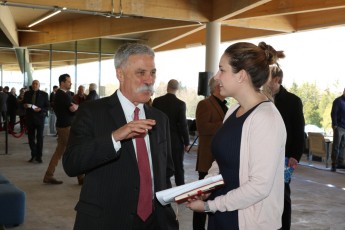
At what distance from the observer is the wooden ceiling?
10.0 meters

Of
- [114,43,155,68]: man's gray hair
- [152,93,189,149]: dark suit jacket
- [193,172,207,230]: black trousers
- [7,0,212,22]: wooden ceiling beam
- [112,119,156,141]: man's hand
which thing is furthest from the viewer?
[7,0,212,22]: wooden ceiling beam

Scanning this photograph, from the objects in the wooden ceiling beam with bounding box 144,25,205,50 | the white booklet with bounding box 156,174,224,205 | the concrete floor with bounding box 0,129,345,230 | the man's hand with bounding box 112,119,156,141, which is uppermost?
the wooden ceiling beam with bounding box 144,25,205,50

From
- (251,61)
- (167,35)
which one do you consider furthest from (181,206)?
(167,35)

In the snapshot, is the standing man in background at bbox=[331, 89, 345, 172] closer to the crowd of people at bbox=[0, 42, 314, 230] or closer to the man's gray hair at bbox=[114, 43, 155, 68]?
the crowd of people at bbox=[0, 42, 314, 230]

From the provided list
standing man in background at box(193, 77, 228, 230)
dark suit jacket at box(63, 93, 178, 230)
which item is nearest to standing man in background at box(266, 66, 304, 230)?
standing man in background at box(193, 77, 228, 230)

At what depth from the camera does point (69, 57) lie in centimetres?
1850

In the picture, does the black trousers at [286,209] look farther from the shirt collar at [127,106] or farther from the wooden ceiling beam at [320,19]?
the wooden ceiling beam at [320,19]

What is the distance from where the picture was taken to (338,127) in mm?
8984

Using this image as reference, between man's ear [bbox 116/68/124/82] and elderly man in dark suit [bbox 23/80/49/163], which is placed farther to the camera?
elderly man in dark suit [bbox 23/80/49/163]

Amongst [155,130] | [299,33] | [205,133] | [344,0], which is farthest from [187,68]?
[155,130]

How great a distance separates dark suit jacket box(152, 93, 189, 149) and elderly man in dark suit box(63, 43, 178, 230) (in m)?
4.07

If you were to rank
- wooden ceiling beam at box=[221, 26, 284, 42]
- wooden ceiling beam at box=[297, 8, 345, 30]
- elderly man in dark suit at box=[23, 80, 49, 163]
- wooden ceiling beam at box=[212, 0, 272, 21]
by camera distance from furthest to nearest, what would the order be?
wooden ceiling beam at box=[221, 26, 284, 42] → wooden ceiling beam at box=[297, 8, 345, 30] → wooden ceiling beam at box=[212, 0, 272, 21] → elderly man in dark suit at box=[23, 80, 49, 163]

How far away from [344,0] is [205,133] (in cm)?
650

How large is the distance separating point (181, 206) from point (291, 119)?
263 cm
